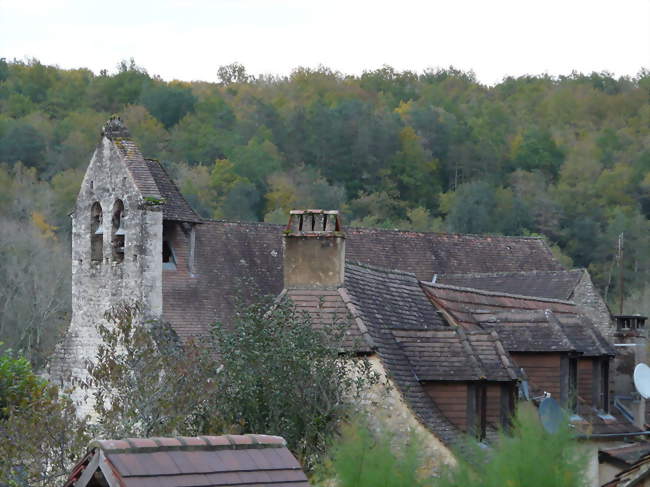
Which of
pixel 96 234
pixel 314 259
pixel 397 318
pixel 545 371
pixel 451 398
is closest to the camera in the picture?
pixel 451 398

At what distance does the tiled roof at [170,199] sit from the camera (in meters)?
32.8

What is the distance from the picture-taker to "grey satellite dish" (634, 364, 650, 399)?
24.0 m

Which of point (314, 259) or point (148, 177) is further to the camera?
point (148, 177)

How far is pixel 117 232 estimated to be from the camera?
32.9 metres

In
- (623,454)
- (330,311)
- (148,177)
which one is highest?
(148,177)

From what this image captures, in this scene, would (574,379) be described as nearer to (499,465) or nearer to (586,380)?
(586,380)

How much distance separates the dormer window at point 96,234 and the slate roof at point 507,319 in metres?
11.3

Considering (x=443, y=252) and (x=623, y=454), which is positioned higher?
(x=443, y=252)

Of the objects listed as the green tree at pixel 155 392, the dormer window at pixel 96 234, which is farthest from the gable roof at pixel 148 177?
the green tree at pixel 155 392

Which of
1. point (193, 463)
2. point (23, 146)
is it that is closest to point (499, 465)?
point (193, 463)

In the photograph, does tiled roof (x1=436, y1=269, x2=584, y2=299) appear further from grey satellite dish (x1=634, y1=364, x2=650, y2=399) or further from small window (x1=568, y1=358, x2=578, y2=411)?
small window (x1=568, y1=358, x2=578, y2=411)

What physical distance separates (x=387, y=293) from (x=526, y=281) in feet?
45.7

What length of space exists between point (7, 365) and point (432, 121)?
64.5 metres

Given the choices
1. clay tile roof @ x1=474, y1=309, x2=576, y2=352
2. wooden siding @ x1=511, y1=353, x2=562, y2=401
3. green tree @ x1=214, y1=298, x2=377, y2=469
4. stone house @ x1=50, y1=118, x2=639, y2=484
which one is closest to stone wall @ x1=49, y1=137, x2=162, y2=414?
stone house @ x1=50, y1=118, x2=639, y2=484
